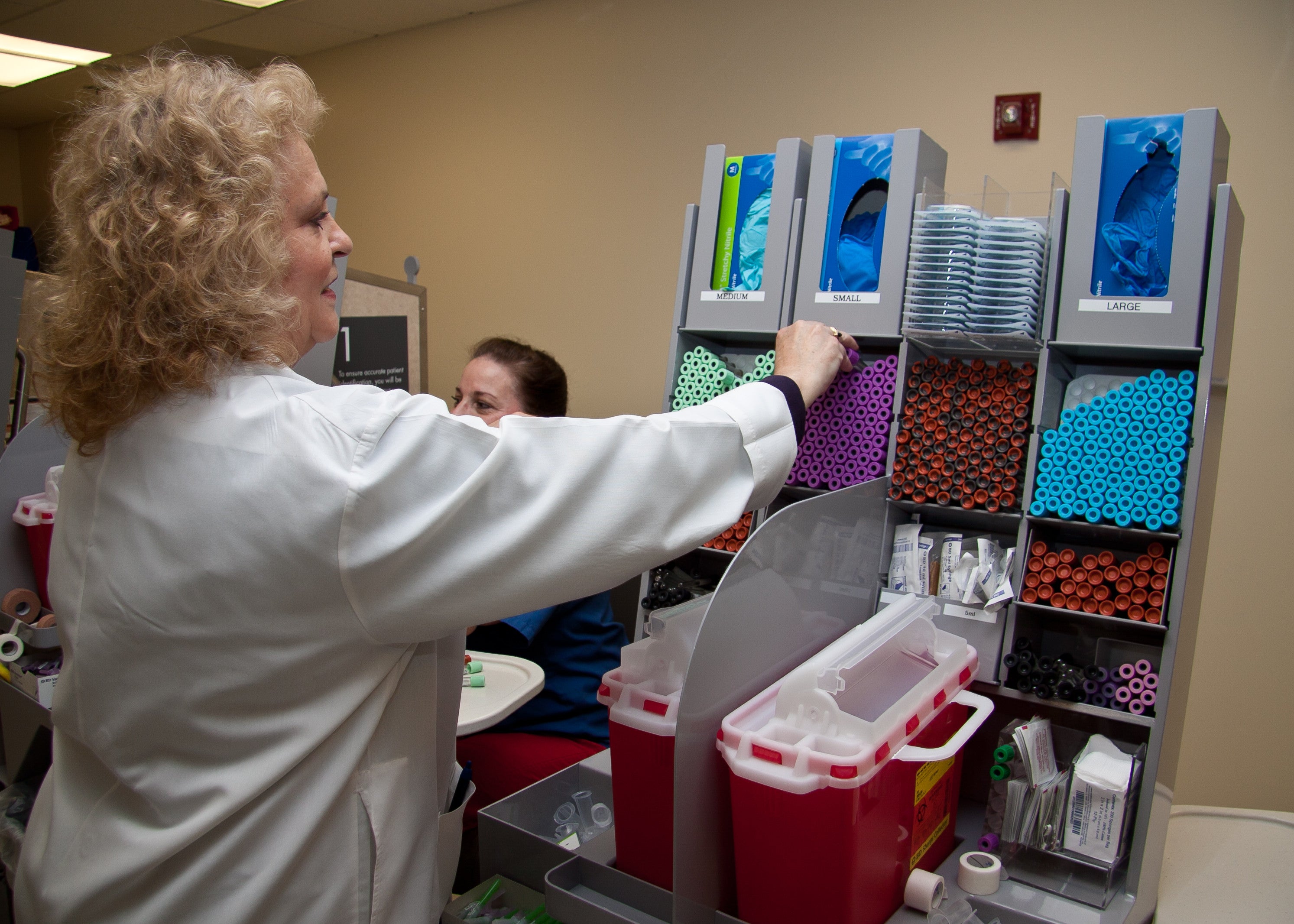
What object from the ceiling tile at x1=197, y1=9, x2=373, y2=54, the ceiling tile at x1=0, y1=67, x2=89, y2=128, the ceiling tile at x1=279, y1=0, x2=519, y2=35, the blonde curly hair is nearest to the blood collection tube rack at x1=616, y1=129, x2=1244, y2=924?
the blonde curly hair

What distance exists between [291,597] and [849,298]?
108cm

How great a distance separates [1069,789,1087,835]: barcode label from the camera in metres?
1.27

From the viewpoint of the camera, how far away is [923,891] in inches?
45.1

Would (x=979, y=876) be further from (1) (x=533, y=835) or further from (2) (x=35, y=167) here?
(2) (x=35, y=167)

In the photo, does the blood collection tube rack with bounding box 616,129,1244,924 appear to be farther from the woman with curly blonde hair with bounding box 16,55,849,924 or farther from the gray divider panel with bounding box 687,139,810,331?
the woman with curly blonde hair with bounding box 16,55,849,924

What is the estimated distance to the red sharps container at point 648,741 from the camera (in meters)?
1.15

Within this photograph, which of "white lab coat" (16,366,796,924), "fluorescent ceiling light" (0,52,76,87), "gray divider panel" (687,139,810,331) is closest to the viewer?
"white lab coat" (16,366,796,924)

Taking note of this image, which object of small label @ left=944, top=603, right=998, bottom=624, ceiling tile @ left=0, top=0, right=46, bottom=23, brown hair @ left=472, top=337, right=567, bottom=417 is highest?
ceiling tile @ left=0, top=0, right=46, bottom=23

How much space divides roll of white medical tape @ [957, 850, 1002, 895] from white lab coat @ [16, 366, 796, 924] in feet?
2.08

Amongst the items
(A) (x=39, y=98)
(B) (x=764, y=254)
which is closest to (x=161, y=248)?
(B) (x=764, y=254)

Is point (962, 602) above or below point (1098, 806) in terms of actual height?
above

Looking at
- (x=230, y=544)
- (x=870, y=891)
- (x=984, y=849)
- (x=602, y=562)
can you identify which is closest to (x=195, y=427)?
(x=230, y=544)

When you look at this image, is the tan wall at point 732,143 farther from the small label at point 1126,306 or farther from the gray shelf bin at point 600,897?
the gray shelf bin at point 600,897

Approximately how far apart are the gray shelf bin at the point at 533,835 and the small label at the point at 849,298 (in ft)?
2.99
